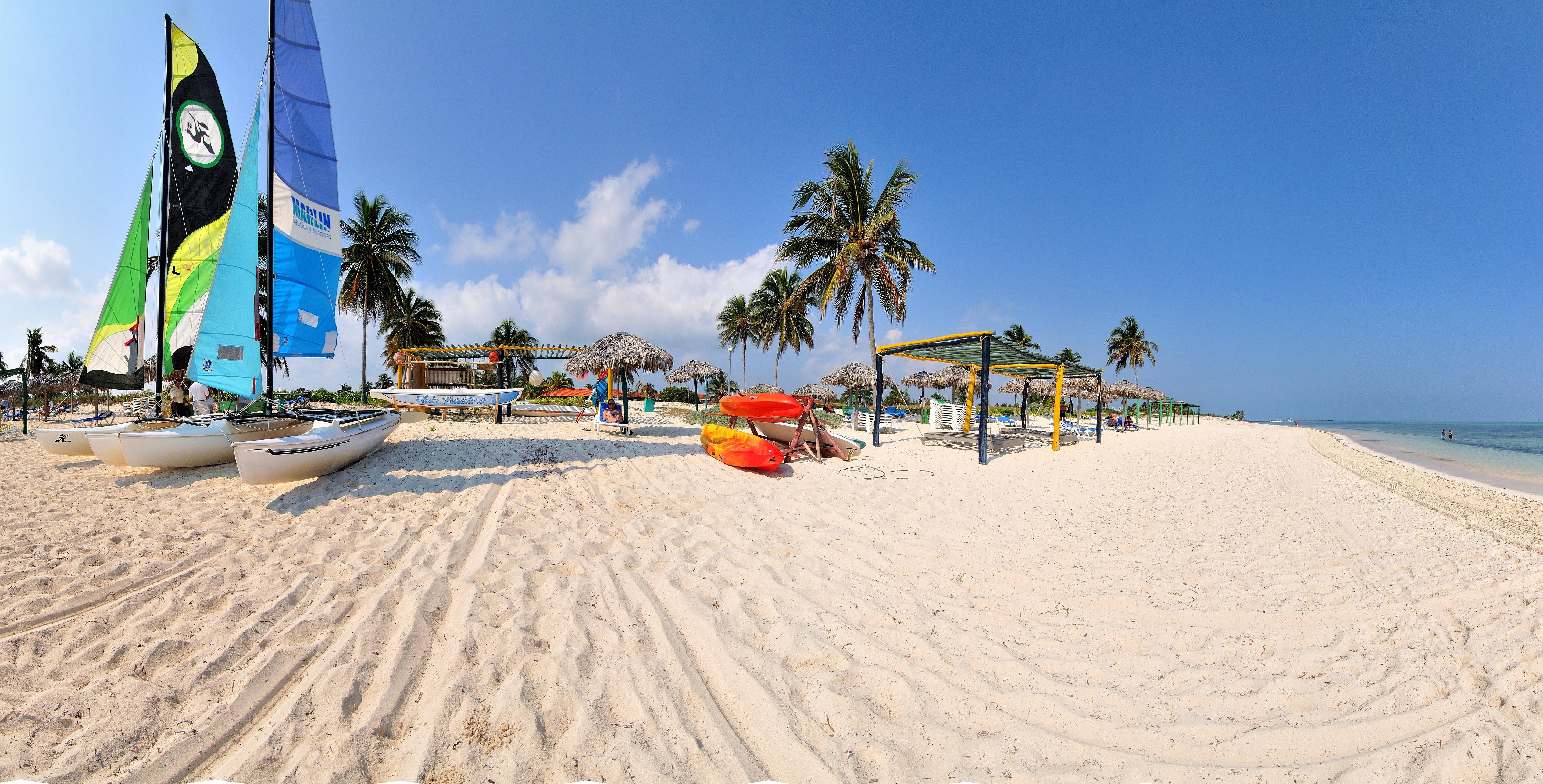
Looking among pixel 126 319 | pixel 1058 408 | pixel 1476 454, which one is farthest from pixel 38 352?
pixel 1476 454

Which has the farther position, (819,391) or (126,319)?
(819,391)

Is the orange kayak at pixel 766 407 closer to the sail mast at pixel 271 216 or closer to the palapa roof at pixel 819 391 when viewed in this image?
the sail mast at pixel 271 216

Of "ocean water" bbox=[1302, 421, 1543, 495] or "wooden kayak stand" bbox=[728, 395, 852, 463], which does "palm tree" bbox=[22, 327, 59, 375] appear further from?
"ocean water" bbox=[1302, 421, 1543, 495]

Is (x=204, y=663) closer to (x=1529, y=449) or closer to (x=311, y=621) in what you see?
(x=311, y=621)

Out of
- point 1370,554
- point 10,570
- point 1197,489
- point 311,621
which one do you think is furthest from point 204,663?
point 1197,489

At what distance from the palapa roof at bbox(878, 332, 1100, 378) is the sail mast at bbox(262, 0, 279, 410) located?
10889 millimetres

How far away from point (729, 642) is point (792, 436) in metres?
6.20

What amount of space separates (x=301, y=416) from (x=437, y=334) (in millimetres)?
27701

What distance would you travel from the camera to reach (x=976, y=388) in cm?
1844

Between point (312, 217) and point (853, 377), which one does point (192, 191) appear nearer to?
point (312, 217)

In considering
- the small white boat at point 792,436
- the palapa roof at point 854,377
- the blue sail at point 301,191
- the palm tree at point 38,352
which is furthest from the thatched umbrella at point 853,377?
the palm tree at point 38,352

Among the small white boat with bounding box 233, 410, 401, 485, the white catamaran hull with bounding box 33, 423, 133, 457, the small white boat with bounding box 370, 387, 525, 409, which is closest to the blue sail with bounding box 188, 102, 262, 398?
the white catamaran hull with bounding box 33, 423, 133, 457

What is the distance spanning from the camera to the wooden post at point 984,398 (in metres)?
9.08

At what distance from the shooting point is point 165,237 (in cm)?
822
